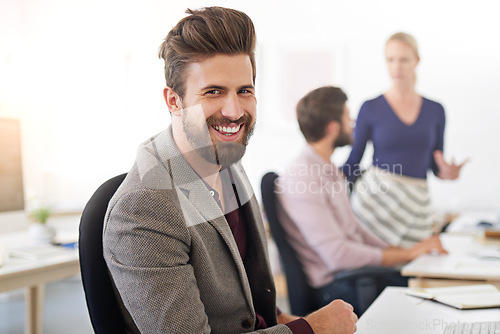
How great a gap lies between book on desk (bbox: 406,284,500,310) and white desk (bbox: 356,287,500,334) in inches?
0.5

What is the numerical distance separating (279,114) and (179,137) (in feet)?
Result: 4.63

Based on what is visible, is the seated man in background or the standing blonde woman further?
the standing blonde woman

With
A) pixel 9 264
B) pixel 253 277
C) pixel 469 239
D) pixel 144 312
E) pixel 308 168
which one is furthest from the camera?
pixel 469 239

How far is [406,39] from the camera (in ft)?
7.98

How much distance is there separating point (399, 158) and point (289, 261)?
73 centimetres

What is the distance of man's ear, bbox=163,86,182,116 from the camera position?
1.14 meters

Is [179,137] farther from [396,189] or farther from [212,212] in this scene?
[396,189]

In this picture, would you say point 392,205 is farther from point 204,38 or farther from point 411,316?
point 204,38

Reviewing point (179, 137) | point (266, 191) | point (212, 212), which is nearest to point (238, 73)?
point (179, 137)

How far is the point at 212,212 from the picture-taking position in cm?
108

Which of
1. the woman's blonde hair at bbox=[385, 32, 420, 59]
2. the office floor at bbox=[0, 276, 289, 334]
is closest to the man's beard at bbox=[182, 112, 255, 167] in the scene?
the woman's blonde hair at bbox=[385, 32, 420, 59]

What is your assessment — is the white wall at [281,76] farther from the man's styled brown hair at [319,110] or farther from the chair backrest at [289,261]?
the chair backrest at [289,261]

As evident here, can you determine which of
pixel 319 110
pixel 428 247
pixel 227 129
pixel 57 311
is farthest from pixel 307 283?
pixel 57 311

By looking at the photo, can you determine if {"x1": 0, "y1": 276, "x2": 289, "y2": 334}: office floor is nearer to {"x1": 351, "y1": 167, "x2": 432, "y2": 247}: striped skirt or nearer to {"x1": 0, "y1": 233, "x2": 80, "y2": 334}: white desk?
{"x1": 351, "y1": 167, "x2": 432, "y2": 247}: striped skirt
